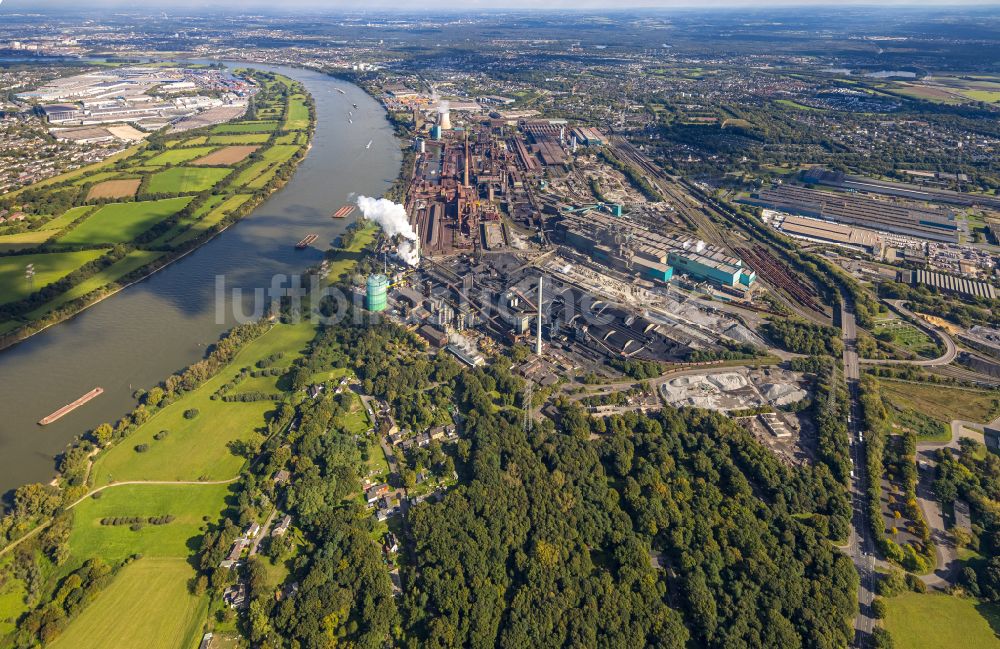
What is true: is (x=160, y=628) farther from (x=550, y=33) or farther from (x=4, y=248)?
(x=550, y=33)

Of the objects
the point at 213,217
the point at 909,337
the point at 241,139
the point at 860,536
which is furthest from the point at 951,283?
the point at 241,139

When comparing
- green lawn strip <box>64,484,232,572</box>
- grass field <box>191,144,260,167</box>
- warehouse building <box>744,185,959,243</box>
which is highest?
grass field <box>191,144,260,167</box>

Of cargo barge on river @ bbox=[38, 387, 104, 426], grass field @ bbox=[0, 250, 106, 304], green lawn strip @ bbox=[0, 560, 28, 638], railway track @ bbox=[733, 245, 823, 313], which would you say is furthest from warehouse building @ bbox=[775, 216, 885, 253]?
grass field @ bbox=[0, 250, 106, 304]

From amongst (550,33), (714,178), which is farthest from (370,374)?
(550,33)

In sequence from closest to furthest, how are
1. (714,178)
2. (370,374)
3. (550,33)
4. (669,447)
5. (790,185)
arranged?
1. (669,447)
2. (370,374)
3. (790,185)
4. (714,178)
5. (550,33)

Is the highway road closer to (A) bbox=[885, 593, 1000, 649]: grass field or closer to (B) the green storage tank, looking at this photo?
(A) bbox=[885, 593, 1000, 649]: grass field

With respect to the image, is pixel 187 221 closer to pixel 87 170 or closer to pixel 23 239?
pixel 23 239
